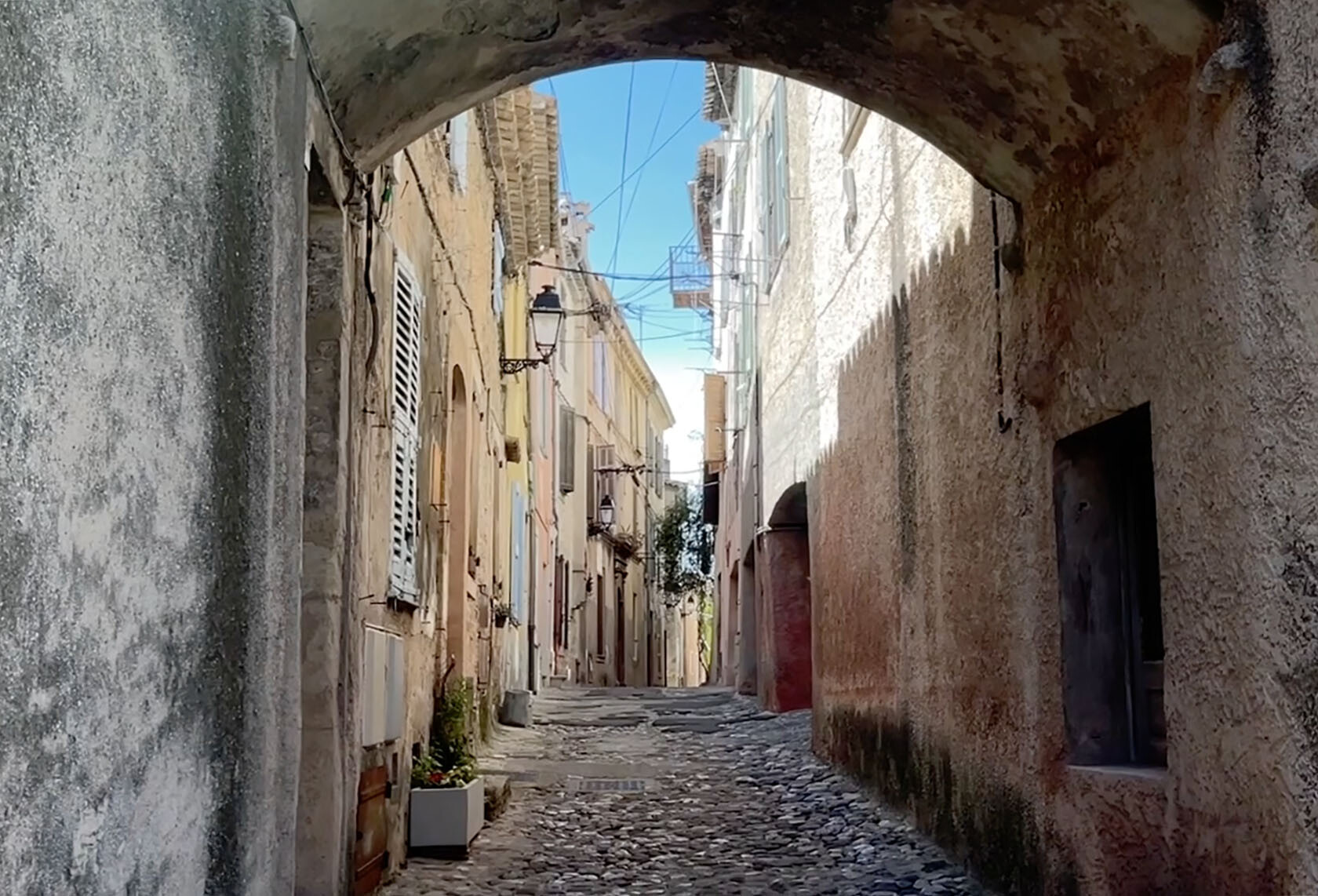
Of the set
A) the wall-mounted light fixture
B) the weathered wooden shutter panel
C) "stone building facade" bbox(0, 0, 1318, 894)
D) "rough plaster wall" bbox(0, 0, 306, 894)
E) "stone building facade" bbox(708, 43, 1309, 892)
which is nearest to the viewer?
"rough plaster wall" bbox(0, 0, 306, 894)

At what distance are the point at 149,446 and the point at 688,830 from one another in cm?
524

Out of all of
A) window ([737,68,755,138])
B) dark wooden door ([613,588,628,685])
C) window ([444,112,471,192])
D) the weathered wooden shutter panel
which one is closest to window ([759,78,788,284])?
window ([737,68,755,138])

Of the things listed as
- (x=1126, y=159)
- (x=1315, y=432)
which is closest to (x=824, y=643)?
(x=1126, y=159)

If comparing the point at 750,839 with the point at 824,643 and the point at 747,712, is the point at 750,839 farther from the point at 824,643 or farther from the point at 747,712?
the point at 747,712

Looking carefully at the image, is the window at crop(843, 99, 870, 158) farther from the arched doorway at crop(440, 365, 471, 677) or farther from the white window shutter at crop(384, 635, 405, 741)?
the white window shutter at crop(384, 635, 405, 741)

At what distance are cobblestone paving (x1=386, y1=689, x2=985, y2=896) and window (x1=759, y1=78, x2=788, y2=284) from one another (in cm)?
459

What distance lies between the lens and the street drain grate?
8523 millimetres

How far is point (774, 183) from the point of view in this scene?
13.5 metres

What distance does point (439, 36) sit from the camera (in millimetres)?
4270

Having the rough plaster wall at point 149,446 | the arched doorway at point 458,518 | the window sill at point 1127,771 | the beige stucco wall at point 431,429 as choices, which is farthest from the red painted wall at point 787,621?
the rough plaster wall at point 149,446

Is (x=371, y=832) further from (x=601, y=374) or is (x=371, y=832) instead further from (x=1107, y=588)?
(x=601, y=374)

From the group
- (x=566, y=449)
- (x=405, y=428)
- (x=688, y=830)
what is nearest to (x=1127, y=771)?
(x=688, y=830)

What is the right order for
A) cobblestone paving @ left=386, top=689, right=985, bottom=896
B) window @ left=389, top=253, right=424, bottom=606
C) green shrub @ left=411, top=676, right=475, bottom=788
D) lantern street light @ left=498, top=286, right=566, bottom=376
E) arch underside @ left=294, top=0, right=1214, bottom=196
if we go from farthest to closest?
lantern street light @ left=498, top=286, right=566, bottom=376 → green shrub @ left=411, top=676, right=475, bottom=788 → window @ left=389, top=253, right=424, bottom=606 → cobblestone paving @ left=386, top=689, right=985, bottom=896 → arch underside @ left=294, top=0, right=1214, bottom=196

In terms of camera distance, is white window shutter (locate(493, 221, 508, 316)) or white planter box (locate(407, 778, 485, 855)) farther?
white window shutter (locate(493, 221, 508, 316))
